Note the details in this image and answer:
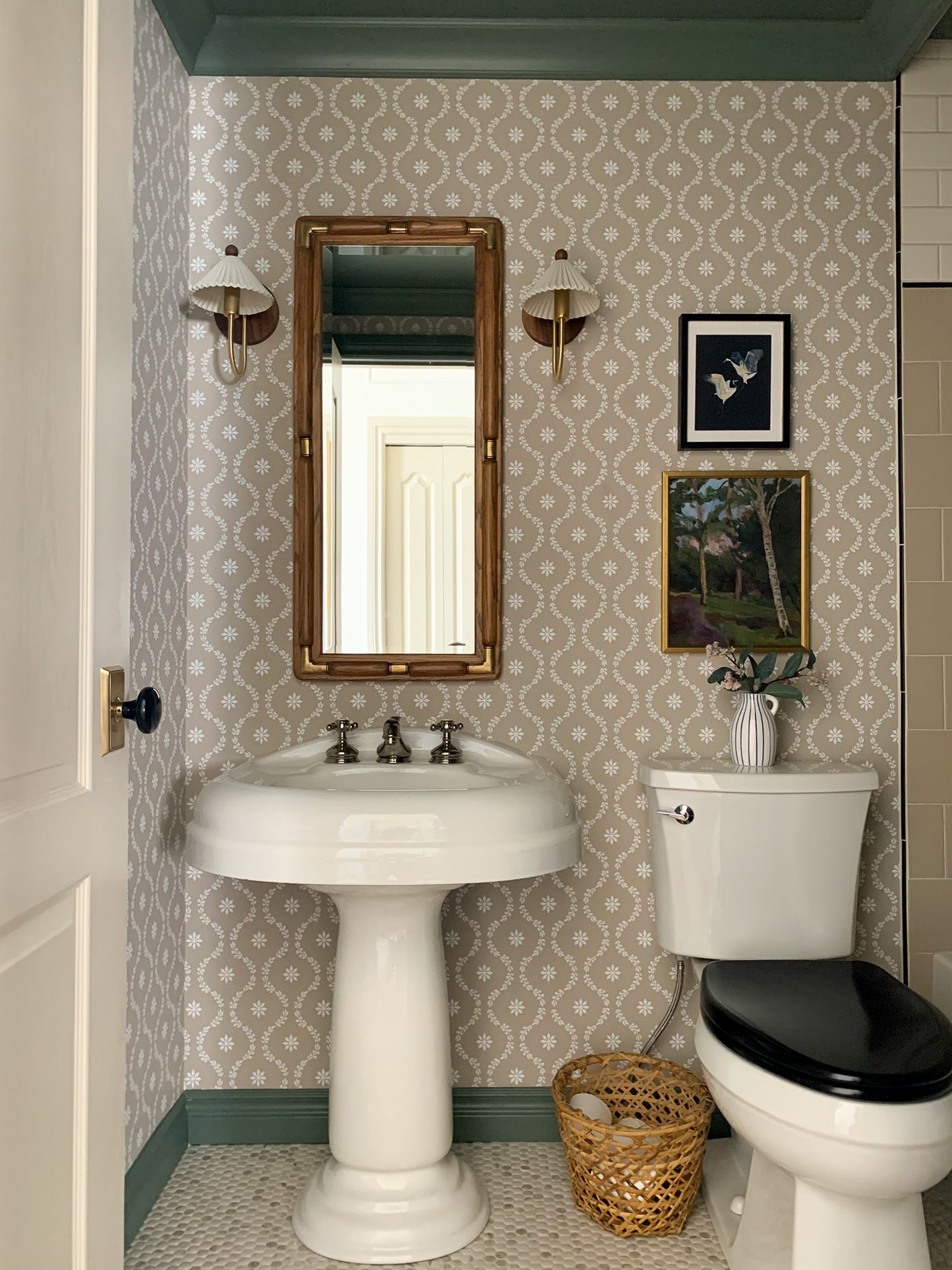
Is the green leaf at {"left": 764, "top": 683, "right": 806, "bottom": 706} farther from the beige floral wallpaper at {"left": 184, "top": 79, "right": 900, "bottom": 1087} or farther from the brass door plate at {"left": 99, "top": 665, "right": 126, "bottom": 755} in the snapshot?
the brass door plate at {"left": 99, "top": 665, "right": 126, "bottom": 755}

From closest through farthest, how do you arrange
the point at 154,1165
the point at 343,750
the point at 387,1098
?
the point at 387,1098
the point at 154,1165
the point at 343,750

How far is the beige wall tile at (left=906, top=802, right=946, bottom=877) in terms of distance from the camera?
200cm

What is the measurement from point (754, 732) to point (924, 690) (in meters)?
0.40

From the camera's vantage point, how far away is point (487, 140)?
6.64 feet

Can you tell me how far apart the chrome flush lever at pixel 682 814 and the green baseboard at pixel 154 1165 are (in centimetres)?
113

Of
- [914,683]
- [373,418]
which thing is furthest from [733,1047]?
[373,418]

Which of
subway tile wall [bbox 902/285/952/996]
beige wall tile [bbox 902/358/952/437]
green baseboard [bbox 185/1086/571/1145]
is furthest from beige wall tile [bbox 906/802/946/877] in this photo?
green baseboard [bbox 185/1086/571/1145]

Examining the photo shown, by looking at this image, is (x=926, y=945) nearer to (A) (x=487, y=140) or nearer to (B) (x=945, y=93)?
(B) (x=945, y=93)

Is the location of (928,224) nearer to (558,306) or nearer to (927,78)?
(927,78)

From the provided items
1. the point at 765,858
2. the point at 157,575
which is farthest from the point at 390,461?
the point at 765,858

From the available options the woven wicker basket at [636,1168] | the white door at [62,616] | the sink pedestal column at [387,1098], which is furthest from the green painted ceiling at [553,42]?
the woven wicker basket at [636,1168]

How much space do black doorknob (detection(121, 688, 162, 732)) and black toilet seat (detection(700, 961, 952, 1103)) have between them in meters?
0.93

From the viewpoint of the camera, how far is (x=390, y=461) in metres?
2.00

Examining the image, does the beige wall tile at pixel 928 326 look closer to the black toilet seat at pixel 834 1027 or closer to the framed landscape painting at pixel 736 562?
the framed landscape painting at pixel 736 562
